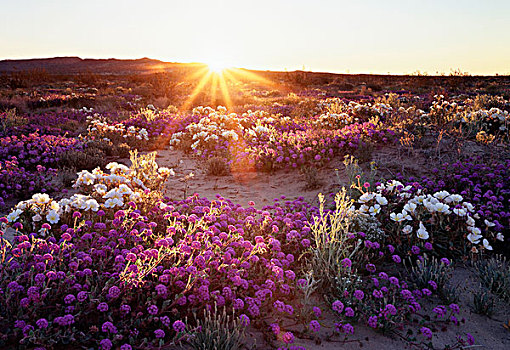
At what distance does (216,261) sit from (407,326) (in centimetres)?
183

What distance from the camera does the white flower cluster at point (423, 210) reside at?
3924 mm

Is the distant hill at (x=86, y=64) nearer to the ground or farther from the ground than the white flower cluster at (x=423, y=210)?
farther from the ground

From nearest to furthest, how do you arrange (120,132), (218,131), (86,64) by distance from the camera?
1. (218,131)
2. (120,132)
3. (86,64)

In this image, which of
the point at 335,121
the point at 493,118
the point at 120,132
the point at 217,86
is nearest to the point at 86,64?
the point at 217,86

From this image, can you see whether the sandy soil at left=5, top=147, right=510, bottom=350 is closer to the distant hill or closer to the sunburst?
the sunburst

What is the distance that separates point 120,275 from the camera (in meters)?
2.82

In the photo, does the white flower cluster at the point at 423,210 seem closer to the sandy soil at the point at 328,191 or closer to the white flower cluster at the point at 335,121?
the sandy soil at the point at 328,191

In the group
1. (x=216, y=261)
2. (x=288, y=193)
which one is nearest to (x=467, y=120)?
(x=288, y=193)

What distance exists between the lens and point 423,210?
435 cm

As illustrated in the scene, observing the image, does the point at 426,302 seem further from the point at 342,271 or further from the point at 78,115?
the point at 78,115

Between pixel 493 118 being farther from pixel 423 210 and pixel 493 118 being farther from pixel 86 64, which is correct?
pixel 86 64

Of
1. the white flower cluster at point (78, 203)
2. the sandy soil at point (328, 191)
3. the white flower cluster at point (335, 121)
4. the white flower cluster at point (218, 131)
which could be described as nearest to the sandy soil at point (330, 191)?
the sandy soil at point (328, 191)

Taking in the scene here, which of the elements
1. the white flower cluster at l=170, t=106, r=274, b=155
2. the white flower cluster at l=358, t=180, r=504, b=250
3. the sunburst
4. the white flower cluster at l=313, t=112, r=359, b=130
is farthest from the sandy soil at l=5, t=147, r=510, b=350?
the sunburst

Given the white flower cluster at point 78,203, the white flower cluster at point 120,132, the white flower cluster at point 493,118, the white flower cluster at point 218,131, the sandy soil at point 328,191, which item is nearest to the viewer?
the sandy soil at point 328,191
